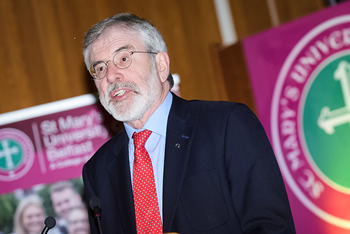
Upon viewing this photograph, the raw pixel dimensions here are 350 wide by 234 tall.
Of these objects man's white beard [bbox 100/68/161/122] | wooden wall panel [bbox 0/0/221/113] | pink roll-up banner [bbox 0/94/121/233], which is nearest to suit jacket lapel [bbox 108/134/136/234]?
man's white beard [bbox 100/68/161/122]

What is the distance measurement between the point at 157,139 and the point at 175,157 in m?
0.17

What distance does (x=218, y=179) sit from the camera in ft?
5.91

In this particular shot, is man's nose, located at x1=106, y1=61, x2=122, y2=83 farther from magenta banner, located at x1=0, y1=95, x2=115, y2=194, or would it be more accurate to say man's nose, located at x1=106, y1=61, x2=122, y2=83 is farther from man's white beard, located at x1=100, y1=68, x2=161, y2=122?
magenta banner, located at x1=0, y1=95, x2=115, y2=194

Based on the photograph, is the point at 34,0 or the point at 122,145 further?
the point at 34,0

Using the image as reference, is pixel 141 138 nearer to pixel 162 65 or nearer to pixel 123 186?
pixel 123 186

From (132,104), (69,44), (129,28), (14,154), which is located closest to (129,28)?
(129,28)

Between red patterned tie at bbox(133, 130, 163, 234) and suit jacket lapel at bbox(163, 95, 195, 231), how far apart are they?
7cm

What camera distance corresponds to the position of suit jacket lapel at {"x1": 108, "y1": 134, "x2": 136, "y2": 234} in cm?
196

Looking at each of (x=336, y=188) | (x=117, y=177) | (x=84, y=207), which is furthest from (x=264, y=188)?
(x=84, y=207)

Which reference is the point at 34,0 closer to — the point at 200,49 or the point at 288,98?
the point at 200,49

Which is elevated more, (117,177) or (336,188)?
(117,177)

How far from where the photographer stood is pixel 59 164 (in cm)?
343

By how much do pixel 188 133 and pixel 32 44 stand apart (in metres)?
2.57

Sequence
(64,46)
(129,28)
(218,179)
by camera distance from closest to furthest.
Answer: (218,179) < (129,28) < (64,46)
